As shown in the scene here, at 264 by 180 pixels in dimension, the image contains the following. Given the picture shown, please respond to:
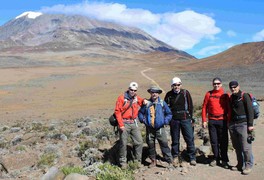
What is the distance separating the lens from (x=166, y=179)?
7.12 metres

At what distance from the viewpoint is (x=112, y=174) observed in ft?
21.9

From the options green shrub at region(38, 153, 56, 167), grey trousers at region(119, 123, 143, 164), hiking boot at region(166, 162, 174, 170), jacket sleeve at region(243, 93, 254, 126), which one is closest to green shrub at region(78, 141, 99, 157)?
green shrub at region(38, 153, 56, 167)

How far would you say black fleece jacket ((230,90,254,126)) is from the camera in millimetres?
6996

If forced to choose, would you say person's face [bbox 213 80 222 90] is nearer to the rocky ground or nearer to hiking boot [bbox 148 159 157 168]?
the rocky ground

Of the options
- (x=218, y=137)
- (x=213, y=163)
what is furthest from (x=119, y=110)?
(x=213, y=163)

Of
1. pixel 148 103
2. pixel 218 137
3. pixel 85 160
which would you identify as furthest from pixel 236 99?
pixel 85 160

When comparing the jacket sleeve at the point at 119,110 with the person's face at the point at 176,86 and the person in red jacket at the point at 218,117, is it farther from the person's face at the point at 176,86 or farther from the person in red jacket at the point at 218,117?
the person in red jacket at the point at 218,117

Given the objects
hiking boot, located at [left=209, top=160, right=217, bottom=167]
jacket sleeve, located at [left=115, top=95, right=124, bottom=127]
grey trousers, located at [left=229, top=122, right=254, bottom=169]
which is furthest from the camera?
hiking boot, located at [left=209, top=160, right=217, bottom=167]

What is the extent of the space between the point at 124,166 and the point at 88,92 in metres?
25.5

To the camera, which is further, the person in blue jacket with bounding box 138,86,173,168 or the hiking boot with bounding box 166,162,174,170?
the hiking boot with bounding box 166,162,174,170

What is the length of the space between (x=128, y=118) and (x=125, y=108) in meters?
0.23

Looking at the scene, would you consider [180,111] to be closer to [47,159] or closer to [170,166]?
[170,166]

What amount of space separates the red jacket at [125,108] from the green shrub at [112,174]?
849mm

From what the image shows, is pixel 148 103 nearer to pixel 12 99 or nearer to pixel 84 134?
pixel 84 134
